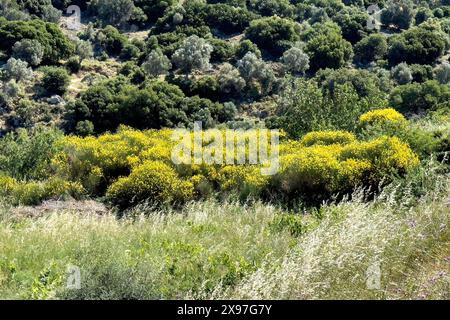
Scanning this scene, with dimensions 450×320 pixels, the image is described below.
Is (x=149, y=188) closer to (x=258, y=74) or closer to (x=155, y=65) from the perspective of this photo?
(x=258, y=74)

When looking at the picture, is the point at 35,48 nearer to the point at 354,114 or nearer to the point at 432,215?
the point at 354,114

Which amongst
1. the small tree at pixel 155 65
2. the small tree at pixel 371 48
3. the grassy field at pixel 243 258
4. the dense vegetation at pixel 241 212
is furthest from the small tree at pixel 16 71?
the grassy field at pixel 243 258

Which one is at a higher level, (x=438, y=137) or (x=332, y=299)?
(x=438, y=137)

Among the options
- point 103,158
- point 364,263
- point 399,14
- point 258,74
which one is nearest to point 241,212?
point 364,263

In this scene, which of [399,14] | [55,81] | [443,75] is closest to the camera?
[55,81]

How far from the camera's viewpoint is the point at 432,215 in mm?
5418

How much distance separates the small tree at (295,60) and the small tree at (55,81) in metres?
22.7

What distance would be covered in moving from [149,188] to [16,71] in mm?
43412

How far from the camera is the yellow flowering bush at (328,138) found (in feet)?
32.3

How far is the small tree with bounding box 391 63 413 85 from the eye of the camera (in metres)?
52.8

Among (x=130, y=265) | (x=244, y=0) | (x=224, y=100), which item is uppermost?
(x=244, y=0)

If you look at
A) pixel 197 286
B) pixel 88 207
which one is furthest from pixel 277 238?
pixel 88 207

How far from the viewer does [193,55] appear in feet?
179

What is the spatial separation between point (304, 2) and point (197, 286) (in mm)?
80324
